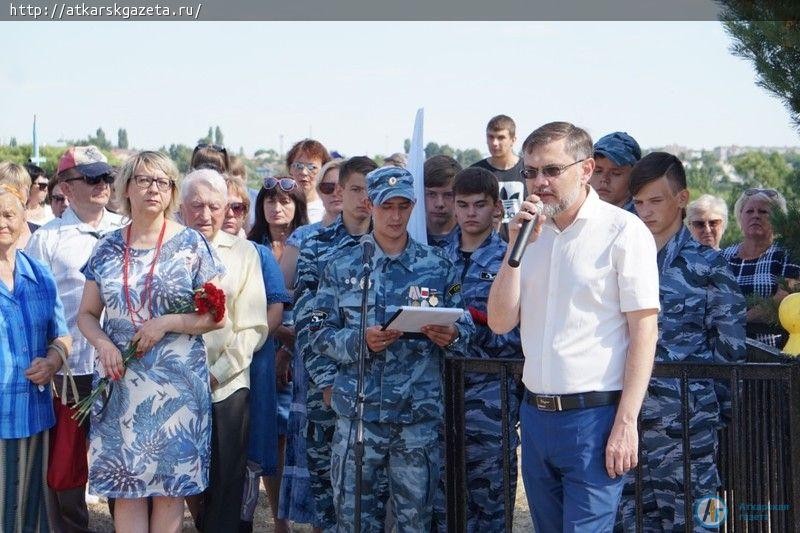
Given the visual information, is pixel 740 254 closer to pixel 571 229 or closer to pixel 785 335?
pixel 785 335

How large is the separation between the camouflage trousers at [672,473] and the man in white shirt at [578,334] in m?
0.93

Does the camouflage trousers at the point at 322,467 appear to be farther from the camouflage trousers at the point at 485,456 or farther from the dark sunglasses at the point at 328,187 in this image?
the dark sunglasses at the point at 328,187

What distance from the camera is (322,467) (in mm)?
6125

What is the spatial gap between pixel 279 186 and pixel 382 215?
1976 millimetres

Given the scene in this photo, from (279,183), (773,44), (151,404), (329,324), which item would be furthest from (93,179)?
(773,44)

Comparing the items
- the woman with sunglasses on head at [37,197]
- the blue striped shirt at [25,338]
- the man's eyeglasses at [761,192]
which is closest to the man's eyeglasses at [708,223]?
the man's eyeglasses at [761,192]

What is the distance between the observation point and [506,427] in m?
5.07

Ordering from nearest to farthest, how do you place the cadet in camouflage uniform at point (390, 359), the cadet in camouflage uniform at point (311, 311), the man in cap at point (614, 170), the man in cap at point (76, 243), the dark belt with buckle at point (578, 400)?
1. the dark belt with buckle at point (578, 400)
2. the cadet in camouflage uniform at point (390, 359)
3. the cadet in camouflage uniform at point (311, 311)
4. the man in cap at point (614, 170)
5. the man in cap at point (76, 243)

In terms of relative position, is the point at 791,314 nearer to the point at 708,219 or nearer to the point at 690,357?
the point at 690,357

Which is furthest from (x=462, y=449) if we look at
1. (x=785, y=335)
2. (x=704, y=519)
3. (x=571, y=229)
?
(x=785, y=335)

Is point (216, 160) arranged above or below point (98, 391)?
above

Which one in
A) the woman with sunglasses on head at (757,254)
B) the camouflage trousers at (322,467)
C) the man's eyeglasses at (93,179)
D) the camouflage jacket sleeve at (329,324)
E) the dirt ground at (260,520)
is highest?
the man's eyeglasses at (93,179)

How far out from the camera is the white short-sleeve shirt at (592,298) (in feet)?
13.7

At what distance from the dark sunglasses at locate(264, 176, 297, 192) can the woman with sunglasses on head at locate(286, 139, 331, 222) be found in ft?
3.93
